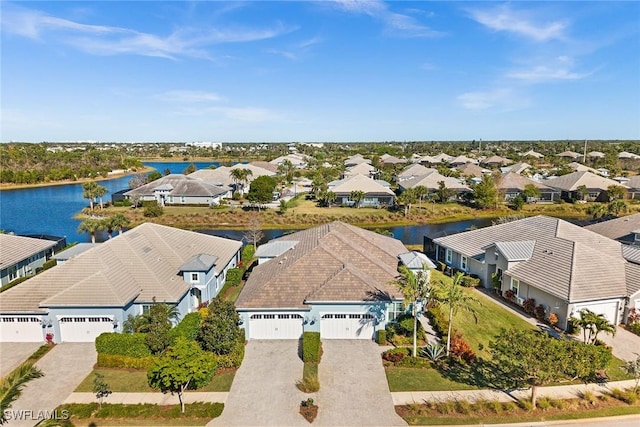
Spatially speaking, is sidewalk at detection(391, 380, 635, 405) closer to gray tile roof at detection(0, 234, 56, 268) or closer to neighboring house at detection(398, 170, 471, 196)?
gray tile roof at detection(0, 234, 56, 268)

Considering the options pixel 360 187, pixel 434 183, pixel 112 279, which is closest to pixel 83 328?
pixel 112 279

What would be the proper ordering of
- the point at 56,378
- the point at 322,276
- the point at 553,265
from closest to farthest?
the point at 56,378
the point at 322,276
the point at 553,265

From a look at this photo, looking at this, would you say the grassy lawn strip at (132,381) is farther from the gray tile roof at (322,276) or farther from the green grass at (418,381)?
the green grass at (418,381)

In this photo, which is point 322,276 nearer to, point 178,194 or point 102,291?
point 102,291

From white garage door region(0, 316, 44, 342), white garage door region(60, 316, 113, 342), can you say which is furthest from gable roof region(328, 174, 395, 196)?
white garage door region(0, 316, 44, 342)

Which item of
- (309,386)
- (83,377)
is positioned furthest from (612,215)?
(83,377)

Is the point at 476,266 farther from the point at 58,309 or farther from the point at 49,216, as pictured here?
the point at 49,216
